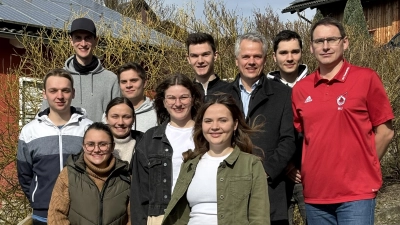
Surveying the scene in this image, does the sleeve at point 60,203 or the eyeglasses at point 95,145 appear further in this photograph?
the eyeglasses at point 95,145

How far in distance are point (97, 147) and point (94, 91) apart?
3.79 feet

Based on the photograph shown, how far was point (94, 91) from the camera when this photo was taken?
5.00 m

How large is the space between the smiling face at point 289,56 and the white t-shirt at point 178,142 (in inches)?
52.0

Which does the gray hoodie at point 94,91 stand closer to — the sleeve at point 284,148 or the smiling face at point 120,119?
the smiling face at point 120,119

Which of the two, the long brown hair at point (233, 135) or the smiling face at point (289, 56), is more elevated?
the smiling face at point (289, 56)

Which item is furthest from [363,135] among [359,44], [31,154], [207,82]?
[359,44]

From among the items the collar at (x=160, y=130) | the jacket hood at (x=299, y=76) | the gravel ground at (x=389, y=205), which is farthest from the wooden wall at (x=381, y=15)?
the collar at (x=160, y=130)

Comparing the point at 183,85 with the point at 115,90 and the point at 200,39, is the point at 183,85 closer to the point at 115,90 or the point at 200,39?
the point at 200,39

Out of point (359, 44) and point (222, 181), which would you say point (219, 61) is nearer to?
point (359, 44)

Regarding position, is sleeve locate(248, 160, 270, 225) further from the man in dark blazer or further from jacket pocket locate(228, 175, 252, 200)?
the man in dark blazer

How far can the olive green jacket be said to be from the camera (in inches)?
130

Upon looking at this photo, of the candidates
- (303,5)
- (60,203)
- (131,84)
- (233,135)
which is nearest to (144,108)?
(131,84)

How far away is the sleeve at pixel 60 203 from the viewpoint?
12.7ft

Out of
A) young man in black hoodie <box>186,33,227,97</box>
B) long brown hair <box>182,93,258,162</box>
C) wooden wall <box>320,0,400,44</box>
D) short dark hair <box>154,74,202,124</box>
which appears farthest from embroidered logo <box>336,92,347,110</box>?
wooden wall <box>320,0,400,44</box>
